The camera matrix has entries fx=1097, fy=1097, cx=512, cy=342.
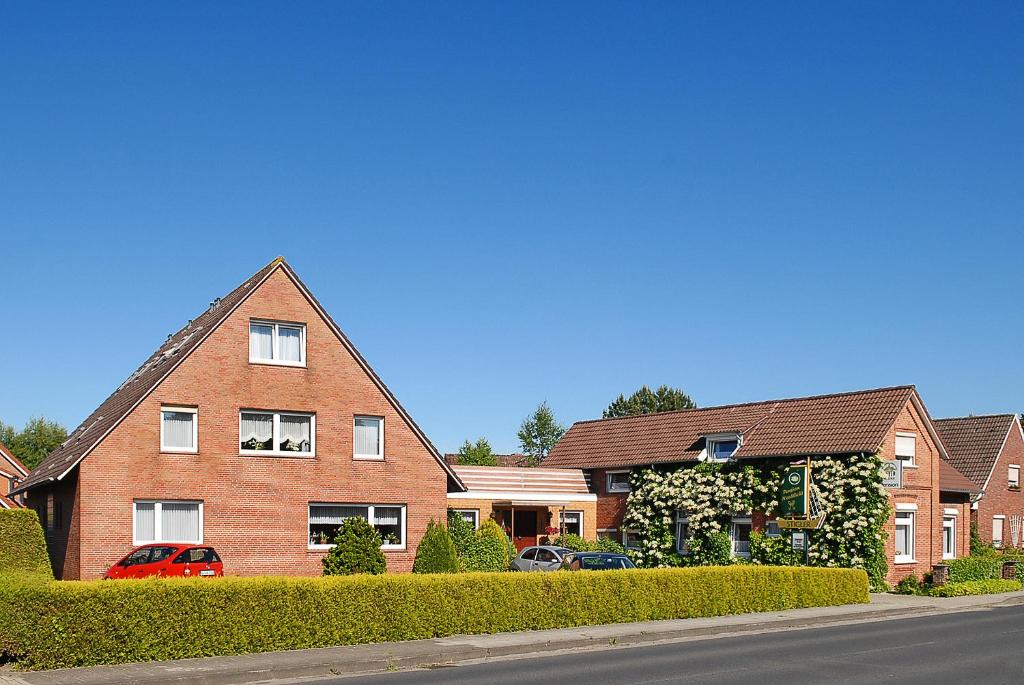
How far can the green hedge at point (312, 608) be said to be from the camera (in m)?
17.9

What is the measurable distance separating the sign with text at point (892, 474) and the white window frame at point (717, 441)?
21.1ft

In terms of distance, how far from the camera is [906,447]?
41812 millimetres

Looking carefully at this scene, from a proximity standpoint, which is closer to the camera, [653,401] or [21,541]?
[21,541]

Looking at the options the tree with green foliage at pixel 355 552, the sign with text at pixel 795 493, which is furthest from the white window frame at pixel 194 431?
the sign with text at pixel 795 493

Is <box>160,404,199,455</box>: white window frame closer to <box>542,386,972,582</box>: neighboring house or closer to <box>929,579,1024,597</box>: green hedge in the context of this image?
<box>542,386,972,582</box>: neighboring house

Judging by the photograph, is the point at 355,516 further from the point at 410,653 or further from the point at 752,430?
the point at 752,430

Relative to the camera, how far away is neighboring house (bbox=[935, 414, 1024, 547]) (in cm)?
5172

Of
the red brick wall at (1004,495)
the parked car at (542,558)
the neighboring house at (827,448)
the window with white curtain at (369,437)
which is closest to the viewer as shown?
the window with white curtain at (369,437)

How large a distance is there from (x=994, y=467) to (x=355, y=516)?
3285 centimetres

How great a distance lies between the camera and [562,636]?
22.9 m

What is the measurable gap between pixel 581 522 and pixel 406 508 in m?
15.4

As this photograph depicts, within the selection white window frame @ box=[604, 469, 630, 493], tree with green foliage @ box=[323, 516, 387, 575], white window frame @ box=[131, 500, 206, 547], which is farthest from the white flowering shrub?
white window frame @ box=[131, 500, 206, 547]

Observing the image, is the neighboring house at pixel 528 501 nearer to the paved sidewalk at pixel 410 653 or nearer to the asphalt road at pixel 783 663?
the paved sidewalk at pixel 410 653

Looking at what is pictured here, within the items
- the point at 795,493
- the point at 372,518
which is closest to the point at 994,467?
the point at 795,493
